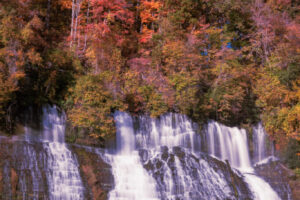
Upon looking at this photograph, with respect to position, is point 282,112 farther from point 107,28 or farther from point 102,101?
point 107,28

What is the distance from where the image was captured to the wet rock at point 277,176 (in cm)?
1950

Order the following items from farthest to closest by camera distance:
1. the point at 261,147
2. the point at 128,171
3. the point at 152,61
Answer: the point at 152,61 < the point at 261,147 < the point at 128,171

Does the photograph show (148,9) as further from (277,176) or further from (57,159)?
(57,159)

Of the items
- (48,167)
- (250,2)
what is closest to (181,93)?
(48,167)

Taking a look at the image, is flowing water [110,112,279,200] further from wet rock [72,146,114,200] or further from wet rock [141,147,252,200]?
wet rock [72,146,114,200]

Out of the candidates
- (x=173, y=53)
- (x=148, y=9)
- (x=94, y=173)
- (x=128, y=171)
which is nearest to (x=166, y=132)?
(x=128, y=171)

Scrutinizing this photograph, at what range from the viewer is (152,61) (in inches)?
1000

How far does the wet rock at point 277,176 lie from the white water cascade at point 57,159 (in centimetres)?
1110

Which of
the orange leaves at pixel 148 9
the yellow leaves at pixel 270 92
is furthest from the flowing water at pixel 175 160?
the orange leaves at pixel 148 9

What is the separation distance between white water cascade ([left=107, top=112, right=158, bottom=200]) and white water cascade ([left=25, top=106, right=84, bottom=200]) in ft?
6.15

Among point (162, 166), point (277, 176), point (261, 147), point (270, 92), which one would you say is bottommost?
point (277, 176)

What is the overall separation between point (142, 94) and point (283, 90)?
9889 millimetres

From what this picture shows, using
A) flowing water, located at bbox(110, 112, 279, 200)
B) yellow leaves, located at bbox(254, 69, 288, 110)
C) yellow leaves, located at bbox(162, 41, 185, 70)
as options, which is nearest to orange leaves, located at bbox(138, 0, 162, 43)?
yellow leaves, located at bbox(162, 41, 185, 70)

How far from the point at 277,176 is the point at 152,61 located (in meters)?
11.4
